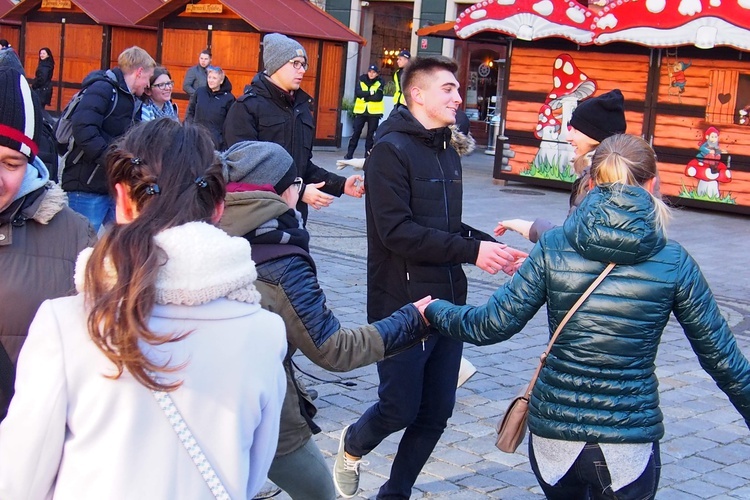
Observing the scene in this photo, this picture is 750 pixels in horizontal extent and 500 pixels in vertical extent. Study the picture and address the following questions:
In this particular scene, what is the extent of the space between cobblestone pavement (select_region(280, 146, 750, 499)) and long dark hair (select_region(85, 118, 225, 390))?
2795 mm

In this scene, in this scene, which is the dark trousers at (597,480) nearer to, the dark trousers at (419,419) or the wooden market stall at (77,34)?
the dark trousers at (419,419)

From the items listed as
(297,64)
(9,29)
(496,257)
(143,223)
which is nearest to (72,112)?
(297,64)

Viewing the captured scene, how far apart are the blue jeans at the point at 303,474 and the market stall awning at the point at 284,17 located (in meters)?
17.9

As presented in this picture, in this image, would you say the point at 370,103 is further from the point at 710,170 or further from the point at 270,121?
the point at 270,121

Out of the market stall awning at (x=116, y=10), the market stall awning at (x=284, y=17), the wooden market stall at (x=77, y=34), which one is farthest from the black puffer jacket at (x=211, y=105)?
the wooden market stall at (x=77, y=34)

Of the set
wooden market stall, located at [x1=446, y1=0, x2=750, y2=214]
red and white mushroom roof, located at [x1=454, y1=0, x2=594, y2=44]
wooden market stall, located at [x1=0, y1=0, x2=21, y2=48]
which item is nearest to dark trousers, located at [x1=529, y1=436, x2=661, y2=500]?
wooden market stall, located at [x1=446, y1=0, x2=750, y2=214]

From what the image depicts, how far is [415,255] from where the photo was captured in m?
4.32

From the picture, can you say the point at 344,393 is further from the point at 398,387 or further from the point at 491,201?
the point at 491,201

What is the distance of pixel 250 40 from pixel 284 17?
1114mm

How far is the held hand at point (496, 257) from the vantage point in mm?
4199

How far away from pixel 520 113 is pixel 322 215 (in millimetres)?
5945

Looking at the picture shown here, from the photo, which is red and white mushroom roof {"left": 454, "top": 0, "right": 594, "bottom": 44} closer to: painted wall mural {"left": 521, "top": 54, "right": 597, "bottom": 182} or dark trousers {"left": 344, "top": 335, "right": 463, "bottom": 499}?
painted wall mural {"left": 521, "top": 54, "right": 597, "bottom": 182}

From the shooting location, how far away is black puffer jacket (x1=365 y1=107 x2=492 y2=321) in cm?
431

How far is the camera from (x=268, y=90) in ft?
20.0
